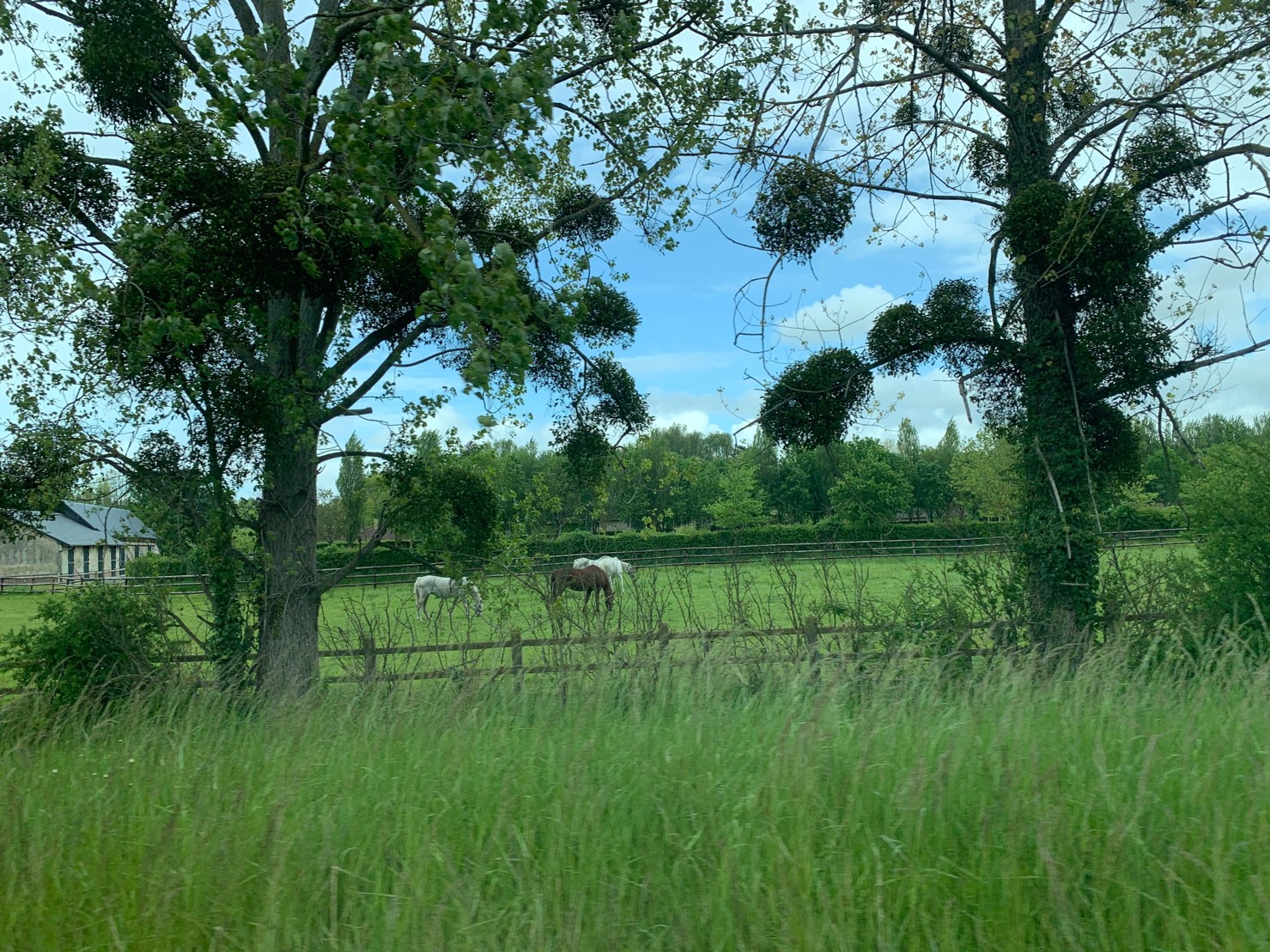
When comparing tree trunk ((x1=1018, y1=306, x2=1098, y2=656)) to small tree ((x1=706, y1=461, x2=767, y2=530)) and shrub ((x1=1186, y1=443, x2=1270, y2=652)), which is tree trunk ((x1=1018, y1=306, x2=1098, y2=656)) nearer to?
shrub ((x1=1186, y1=443, x2=1270, y2=652))

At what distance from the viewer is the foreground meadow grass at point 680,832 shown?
324 centimetres

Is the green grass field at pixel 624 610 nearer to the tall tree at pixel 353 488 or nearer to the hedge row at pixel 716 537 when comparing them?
the tall tree at pixel 353 488

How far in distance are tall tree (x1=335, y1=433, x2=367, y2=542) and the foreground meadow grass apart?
8.41m

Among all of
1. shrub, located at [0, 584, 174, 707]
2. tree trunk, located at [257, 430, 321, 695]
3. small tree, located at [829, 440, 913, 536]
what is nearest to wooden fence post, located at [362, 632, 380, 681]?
tree trunk, located at [257, 430, 321, 695]

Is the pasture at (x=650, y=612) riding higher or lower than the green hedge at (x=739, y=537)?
lower

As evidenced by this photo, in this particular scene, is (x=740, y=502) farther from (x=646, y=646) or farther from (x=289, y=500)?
(x=646, y=646)

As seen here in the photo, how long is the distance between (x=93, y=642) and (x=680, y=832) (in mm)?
8943

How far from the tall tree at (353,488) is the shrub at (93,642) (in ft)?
10.4

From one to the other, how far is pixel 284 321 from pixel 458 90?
4.12m

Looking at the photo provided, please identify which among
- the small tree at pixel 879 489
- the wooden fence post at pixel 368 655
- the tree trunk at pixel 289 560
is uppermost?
the small tree at pixel 879 489

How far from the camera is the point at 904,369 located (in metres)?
13.0

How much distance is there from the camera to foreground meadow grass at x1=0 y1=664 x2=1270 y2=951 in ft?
10.6

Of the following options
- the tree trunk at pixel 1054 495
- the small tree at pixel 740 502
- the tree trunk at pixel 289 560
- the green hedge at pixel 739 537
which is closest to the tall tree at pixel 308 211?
the tree trunk at pixel 289 560

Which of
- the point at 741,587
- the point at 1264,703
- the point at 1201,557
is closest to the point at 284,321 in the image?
the point at 741,587
